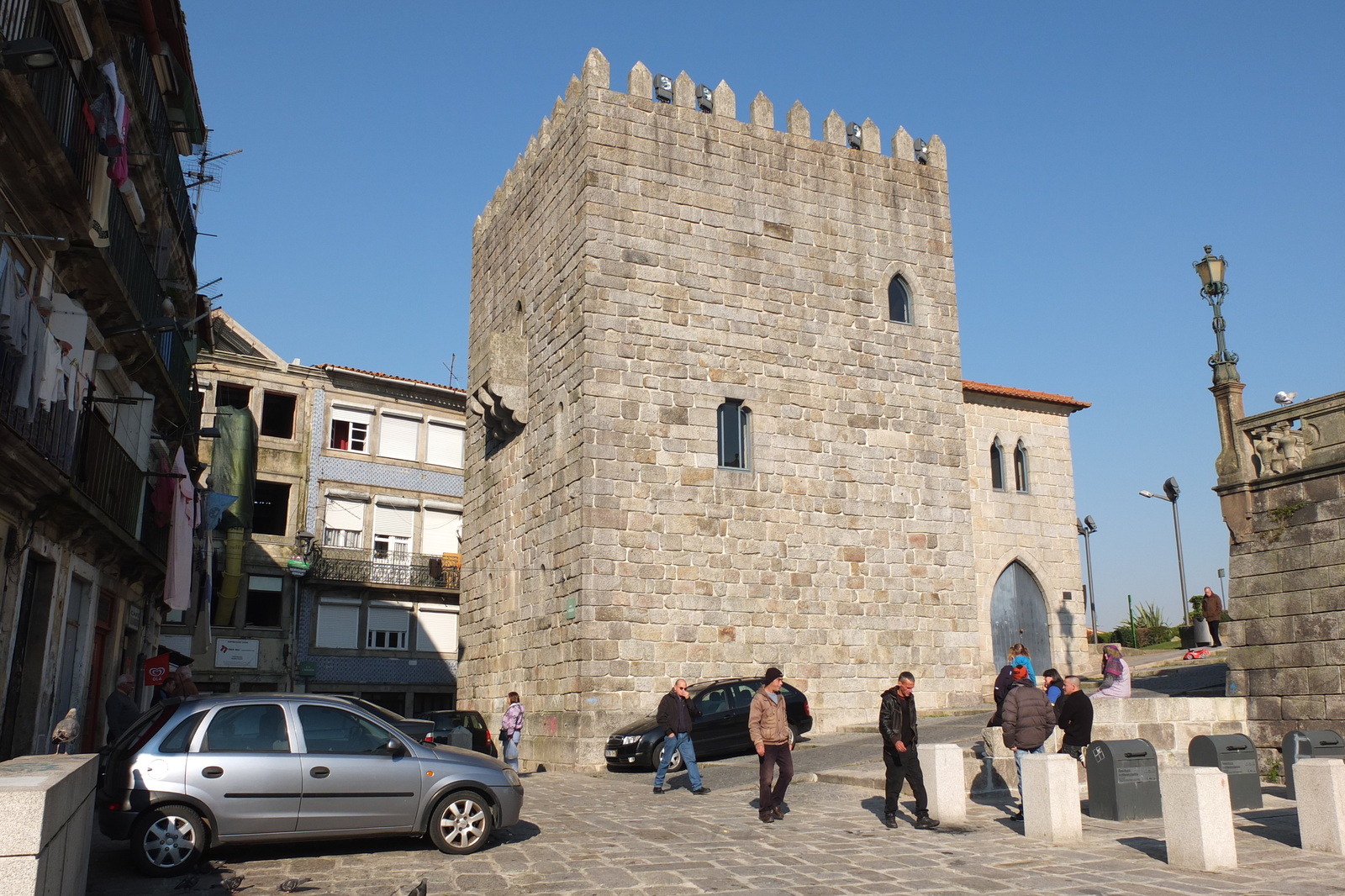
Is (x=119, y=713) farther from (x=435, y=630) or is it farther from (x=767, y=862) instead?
(x=435, y=630)

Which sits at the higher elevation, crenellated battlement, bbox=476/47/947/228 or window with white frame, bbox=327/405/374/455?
crenellated battlement, bbox=476/47/947/228

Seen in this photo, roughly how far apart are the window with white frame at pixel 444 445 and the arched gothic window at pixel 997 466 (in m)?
17.1

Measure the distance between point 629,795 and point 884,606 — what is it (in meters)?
7.43

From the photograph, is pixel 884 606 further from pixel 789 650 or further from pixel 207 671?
pixel 207 671

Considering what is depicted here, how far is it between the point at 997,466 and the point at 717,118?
955cm

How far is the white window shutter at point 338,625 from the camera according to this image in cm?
3022

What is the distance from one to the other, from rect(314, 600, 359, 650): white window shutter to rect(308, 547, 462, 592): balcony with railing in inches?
33.3

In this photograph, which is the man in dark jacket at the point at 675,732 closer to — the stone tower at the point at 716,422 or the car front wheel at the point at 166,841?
the stone tower at the point at 716,422

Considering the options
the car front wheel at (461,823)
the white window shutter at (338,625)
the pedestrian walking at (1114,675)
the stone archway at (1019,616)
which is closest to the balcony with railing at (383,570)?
the white window shutter at (338,625)

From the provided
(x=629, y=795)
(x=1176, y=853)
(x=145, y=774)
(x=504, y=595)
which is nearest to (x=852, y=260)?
(x=504, y=595)

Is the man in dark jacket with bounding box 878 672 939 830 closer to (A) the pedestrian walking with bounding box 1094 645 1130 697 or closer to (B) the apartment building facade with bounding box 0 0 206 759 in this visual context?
(A) the pedestrian walking with bounding box 1094 645 1130 697

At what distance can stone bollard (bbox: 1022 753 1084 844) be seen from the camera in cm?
907

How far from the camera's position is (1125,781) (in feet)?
33.8

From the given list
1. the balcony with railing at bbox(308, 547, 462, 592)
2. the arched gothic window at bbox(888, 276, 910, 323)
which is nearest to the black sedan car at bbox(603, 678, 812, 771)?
the arched gothic window at bbox(888, 276, 910, 323)
